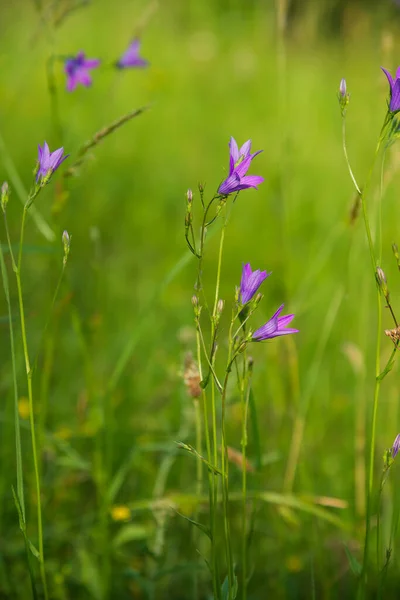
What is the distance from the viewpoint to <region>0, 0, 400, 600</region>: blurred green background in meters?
1.23

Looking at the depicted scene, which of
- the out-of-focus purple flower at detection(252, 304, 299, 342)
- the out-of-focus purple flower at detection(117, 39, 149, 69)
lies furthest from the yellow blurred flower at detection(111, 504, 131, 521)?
the out-of-focus purple flower at detection(117, 39, 149, 69)

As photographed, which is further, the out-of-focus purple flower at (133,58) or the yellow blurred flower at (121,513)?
the out-of-focus purple flower at (133,58)

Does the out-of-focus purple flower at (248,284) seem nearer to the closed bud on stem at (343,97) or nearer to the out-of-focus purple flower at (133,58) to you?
the closed bud on stem at (343,97)

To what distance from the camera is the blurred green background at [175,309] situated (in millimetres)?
1233

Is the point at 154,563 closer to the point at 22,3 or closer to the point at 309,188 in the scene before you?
the point at 309,188

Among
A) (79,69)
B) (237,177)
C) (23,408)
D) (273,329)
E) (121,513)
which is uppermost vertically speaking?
(79,69)

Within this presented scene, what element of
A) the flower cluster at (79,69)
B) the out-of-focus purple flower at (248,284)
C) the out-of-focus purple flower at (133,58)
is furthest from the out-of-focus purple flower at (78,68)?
the out-of-focus purple flower at (248,284)

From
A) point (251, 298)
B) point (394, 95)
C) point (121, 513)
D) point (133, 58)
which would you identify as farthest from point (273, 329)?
point (133, 58)

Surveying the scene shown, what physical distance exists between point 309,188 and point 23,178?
146cm

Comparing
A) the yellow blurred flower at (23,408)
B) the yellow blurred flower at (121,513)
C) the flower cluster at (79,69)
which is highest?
the flower cluster at (79,69)

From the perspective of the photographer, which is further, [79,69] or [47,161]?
[79,69]

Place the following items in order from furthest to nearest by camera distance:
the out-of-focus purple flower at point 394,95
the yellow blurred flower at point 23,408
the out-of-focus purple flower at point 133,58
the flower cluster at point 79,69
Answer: the yellow blurred flower at point 23,408 → the out-of-focus purple flower at point 133,58 → the flower cluster at point 79,69 → the out-of-focus purple flower at point 394,95

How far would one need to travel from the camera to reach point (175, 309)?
2.29 m

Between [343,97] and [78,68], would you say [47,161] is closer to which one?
[343,97]
